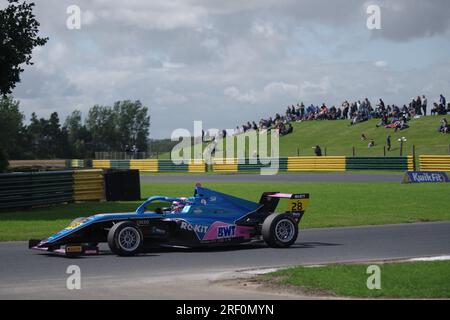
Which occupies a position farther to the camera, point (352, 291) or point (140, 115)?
point (140, 115)

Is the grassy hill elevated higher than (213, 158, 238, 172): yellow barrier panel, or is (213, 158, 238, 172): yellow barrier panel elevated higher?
the grassy hill

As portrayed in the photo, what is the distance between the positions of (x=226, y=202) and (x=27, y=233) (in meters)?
4.81

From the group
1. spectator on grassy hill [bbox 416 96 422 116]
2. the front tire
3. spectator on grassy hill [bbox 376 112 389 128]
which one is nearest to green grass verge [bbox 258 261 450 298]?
the front tire

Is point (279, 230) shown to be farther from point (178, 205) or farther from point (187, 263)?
point (187, 263)

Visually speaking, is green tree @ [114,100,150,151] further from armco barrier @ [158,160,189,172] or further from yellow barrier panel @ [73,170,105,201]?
yellow barrier panel @ [73,170,105,201]

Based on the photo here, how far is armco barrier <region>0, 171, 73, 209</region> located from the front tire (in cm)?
961

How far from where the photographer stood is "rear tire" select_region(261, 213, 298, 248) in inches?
544

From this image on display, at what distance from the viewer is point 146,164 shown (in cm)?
5816

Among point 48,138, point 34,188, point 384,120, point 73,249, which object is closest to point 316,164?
point 384,120

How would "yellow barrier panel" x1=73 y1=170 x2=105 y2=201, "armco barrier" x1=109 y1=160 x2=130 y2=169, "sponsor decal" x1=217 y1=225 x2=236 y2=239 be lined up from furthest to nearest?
"armco barrier" x1=109 y1=160 x2=130 y2=169, "yellow barrier panel" x1=73 y1=170 x2=105 y2=201, "sponsor decal" x1=217 y1=225 x2=236 y2=239

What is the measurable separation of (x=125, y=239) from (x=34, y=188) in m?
10.6

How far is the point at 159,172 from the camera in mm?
56656
